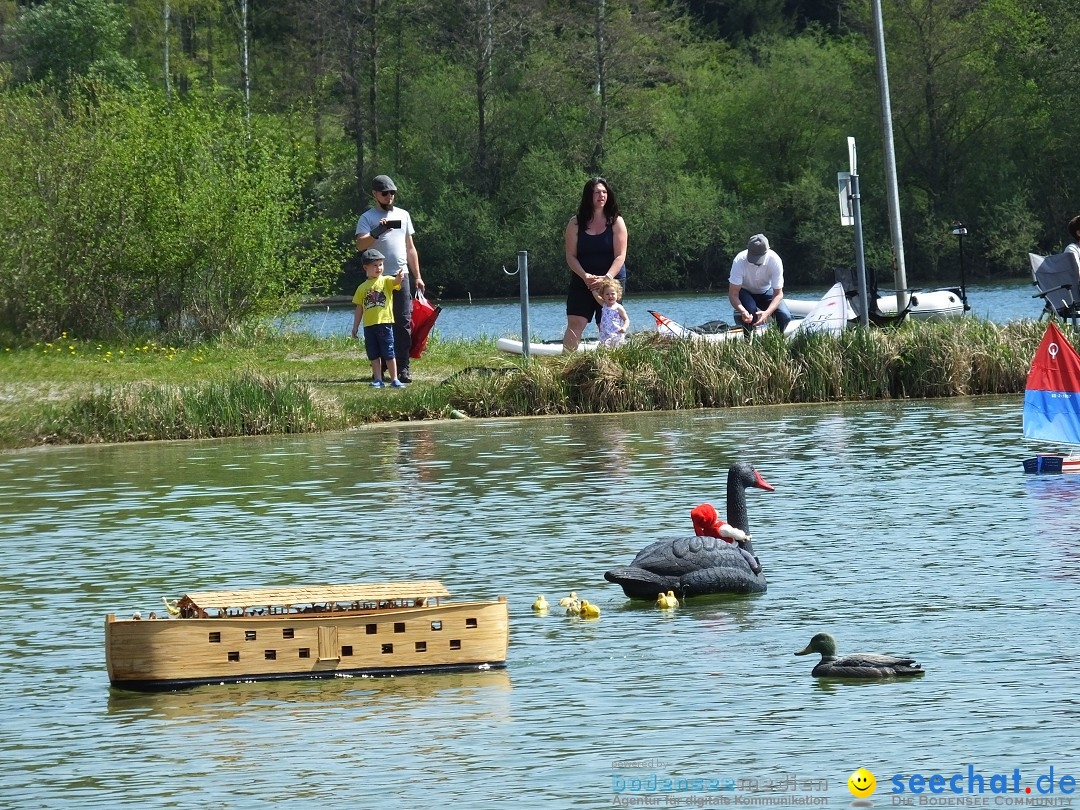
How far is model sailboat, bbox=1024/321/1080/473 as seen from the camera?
1499 cm

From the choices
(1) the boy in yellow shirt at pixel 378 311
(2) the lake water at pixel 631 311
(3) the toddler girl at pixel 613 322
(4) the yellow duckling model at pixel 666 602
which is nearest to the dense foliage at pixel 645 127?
(2) the lake water at pixel 631 311

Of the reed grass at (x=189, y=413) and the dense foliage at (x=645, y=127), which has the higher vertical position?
the dense foliage at (x=645, y=127)

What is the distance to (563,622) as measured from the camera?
32.8 ft

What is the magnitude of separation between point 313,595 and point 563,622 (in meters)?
1.54

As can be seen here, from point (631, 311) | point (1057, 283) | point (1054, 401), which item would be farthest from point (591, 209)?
point (631, 311)

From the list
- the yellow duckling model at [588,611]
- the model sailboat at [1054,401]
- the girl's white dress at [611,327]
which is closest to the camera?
the yellow duckling model at [588,611]

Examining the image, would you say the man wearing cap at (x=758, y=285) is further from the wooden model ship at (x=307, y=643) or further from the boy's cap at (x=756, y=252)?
the wooden model ship at (x=307, y=643)

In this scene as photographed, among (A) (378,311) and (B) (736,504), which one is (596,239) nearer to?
(A) (378,311)

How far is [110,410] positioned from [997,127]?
53527 millimetres

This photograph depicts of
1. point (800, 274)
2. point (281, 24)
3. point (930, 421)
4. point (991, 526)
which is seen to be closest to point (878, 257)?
point (800, 274)

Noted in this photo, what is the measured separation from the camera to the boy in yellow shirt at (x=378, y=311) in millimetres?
20688

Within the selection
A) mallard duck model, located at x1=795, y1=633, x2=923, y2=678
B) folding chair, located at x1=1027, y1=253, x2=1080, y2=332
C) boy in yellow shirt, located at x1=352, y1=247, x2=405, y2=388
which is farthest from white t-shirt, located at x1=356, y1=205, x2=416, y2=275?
mallard duck model, located at x1=795, y1=633, x2=923, y2=678

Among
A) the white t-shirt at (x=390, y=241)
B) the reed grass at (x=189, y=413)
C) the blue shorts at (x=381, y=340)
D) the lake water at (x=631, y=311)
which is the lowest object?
the reed grass at (x=189, y=413)
